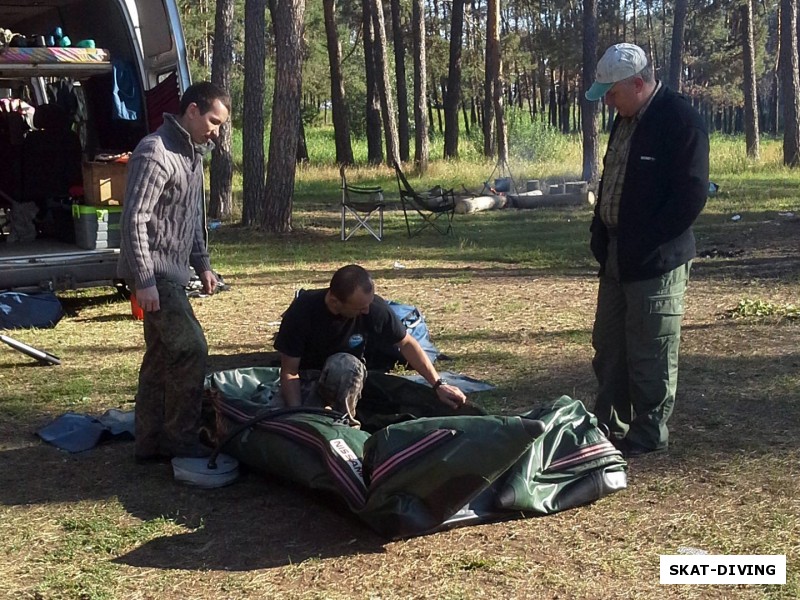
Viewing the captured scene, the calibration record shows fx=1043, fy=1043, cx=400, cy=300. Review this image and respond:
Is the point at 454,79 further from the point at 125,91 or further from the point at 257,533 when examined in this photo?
the point at 257,533

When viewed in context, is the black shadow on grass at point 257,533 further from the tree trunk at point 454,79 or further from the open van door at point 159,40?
the tree trunk at point 454,79

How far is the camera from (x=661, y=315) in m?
4.56

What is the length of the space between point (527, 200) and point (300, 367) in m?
12.5

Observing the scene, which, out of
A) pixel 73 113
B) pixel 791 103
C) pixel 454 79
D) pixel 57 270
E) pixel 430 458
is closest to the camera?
pixel 430 458

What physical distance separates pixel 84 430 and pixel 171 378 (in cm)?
81

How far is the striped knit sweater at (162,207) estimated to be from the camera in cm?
430

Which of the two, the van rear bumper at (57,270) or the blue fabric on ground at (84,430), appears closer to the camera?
the blue fabric on ground at (84,430)

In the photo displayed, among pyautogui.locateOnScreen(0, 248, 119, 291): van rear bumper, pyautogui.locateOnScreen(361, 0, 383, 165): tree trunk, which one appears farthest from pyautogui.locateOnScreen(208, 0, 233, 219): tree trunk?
pyautogui.locateOnScreen(361, 0, 383, 165): tree trunk

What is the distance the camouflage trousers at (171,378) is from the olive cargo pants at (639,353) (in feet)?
6.04

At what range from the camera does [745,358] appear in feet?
21.2

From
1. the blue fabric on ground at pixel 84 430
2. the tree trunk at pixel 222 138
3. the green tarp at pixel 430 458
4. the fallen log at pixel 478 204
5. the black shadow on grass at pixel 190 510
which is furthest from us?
the fallen log at pixel 478 204

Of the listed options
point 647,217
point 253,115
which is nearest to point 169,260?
point 647,217

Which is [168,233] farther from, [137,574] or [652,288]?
[652,288]

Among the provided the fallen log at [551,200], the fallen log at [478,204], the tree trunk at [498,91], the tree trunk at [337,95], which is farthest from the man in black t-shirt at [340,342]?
the tree trunk at [337,95]
